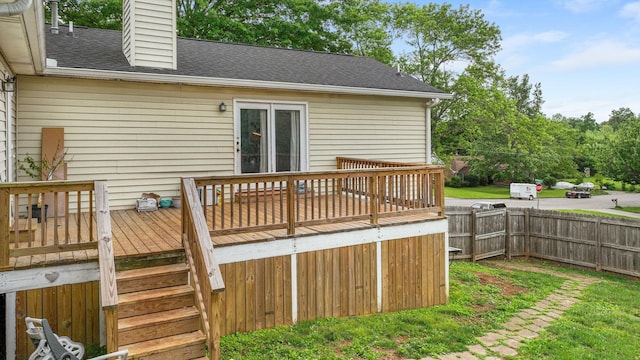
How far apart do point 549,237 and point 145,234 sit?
10.3 m

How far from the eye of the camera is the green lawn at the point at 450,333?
A: 470 cm

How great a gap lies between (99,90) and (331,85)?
13.5 feet

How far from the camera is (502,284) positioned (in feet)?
28.1

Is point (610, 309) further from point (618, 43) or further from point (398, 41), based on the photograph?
point (618, 43)

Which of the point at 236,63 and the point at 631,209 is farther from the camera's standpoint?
the point at 631,209

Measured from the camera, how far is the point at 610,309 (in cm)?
739

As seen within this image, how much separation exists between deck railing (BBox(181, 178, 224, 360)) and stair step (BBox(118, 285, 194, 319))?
0.16 m

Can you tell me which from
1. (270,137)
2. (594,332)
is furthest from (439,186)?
(270,137)

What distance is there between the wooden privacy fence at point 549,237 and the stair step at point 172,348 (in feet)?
28.1

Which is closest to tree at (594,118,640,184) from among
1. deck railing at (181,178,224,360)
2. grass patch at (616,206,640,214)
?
grass patch at (616,206,640,214)

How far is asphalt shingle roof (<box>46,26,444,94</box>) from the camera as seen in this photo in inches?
293

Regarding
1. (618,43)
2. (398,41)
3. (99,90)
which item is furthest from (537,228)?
(618,43)

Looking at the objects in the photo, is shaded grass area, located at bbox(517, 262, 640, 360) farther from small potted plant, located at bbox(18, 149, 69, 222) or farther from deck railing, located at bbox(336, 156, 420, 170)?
small potted plant, located at bbox(18, 149, 69, 222)

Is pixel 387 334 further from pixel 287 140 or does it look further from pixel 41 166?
pixel 41 166
